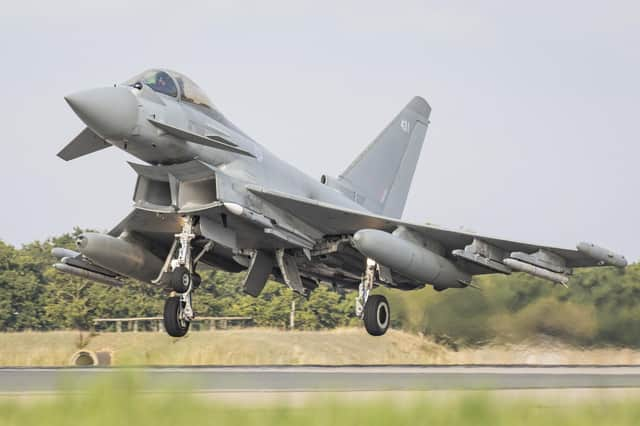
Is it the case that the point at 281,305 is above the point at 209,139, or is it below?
below

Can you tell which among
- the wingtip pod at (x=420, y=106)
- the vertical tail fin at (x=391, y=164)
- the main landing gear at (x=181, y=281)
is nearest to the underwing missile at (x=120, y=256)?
the main landing gear at (x=181, y=281)

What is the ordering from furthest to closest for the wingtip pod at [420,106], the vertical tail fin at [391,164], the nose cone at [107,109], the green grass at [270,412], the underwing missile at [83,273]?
the wingtip pod at [420,106] → the vertical tail fin at [391,164] → the underwing missile at [83,273] → the nose cone at [107,109] → the green grass at [270,412]

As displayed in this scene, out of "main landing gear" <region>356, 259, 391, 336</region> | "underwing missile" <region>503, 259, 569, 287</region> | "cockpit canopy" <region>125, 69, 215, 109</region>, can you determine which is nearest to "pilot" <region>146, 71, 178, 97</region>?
"cockpit canopy" <region>125, 69, 215, 109</region>

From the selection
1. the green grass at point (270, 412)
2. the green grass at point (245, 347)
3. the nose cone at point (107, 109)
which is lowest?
the green grass at point (245, 347)

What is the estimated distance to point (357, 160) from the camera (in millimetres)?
19109

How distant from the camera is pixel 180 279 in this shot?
1420 centimetres

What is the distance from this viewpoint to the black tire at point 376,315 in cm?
1623

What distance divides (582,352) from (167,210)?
7.14m

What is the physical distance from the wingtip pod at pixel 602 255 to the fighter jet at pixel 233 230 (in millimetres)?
22

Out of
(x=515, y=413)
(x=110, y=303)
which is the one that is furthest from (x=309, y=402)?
(x=110, y=303)

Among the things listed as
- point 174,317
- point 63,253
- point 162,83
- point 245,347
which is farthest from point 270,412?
point 63,253

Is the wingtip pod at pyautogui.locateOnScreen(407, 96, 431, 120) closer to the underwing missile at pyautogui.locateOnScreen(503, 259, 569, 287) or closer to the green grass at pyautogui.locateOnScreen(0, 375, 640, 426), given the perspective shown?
the underwing missile at pyautogui.locateOnScreen(503, 259, 569, 287)

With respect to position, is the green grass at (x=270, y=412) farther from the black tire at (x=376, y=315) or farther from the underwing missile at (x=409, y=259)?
the black tire at (x=376, y=315)

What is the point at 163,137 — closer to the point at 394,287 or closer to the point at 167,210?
the point at 167,210
